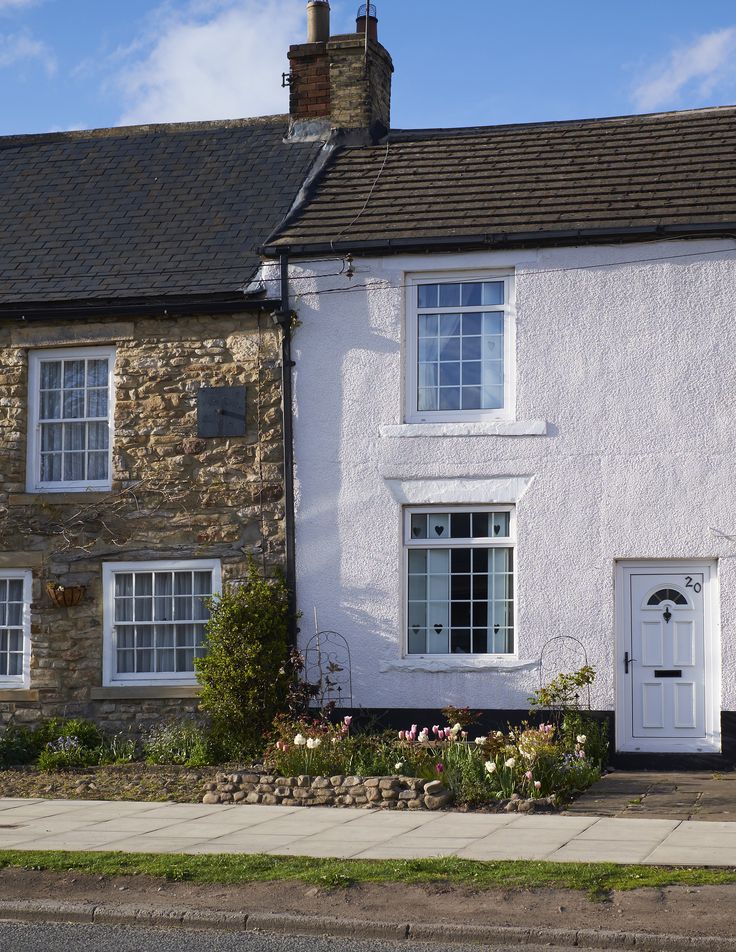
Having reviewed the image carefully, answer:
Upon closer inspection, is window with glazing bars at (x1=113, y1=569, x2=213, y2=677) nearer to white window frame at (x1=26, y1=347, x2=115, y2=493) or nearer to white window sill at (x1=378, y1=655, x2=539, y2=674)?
white window frame at (x1=26, y1=347, x2=115, y2=493)

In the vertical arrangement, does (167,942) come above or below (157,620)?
below

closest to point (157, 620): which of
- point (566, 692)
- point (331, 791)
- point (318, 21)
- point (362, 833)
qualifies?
point (331, 791)

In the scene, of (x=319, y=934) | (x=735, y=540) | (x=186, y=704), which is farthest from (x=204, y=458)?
(x=319, y=934)

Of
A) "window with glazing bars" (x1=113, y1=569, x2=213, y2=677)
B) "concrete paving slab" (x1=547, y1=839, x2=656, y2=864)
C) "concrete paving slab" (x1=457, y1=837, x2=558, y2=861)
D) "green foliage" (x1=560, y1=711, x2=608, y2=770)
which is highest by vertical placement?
"window with glazing bars" (x1=113, y1=569, x2=213, y2=677)

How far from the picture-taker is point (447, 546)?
1431 centimetres

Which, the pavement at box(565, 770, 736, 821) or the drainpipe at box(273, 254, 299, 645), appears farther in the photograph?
the drainpipe at box(273, 254, 299, 645)

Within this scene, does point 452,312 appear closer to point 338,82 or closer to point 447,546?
point 447,546

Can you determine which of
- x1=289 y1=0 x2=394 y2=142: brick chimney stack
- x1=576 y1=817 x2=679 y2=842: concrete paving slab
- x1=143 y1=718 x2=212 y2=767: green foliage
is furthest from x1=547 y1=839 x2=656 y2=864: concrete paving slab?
x1=289 y1=0 x2=394 y2=142: brick chimney stack

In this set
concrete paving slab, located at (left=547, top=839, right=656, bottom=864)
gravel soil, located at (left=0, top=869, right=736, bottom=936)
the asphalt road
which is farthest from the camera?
concrete paving slab, located at (left=547, top=839, right=656, bottom=864)

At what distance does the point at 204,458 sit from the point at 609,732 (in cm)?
548

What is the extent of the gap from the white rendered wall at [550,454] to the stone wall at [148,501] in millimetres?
569

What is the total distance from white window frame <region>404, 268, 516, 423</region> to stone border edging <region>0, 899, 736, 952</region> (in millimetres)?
7900

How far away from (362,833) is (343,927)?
281 centimetres

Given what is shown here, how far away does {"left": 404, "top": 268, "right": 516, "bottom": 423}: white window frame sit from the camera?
14258mm
